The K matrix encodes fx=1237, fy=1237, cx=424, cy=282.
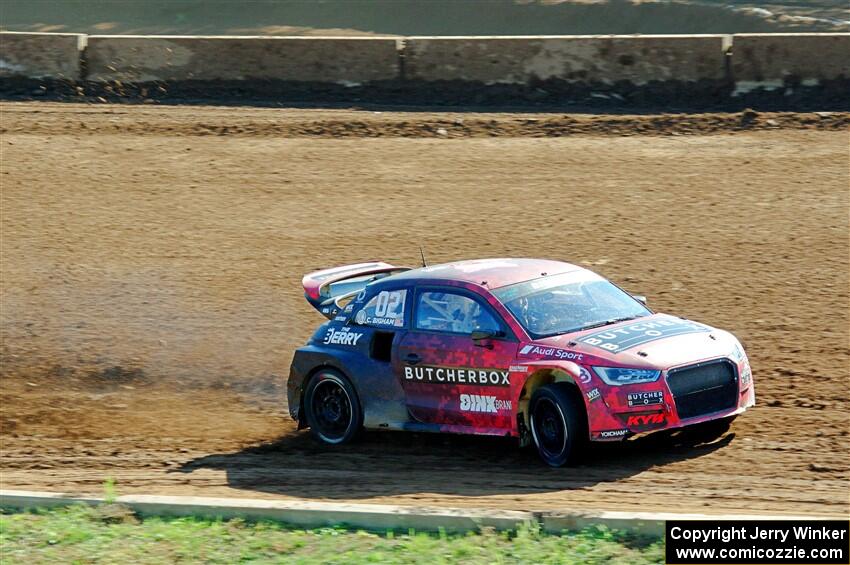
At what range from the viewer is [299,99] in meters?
21.1

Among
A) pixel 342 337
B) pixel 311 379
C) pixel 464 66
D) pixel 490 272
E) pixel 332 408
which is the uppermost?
pixel 464 66

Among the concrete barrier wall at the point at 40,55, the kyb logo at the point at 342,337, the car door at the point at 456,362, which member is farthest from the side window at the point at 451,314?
the concrete barrier wall at the point at 40,55

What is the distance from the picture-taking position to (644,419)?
30.1 ft

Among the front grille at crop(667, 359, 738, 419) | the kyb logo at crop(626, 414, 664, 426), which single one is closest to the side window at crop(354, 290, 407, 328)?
the kyb logo at crop(626, 414, 664, 426)

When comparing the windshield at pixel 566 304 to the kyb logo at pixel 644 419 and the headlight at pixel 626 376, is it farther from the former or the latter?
the kyb logo at pixel 644 419

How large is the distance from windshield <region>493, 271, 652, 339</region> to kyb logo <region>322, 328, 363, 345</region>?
1479mm

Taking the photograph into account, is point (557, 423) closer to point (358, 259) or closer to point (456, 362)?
point (456, 362)

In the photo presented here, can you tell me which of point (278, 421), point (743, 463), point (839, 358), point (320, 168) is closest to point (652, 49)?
point (320, 168)

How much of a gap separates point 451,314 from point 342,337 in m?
1.24

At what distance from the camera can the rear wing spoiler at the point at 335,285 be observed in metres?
11.7

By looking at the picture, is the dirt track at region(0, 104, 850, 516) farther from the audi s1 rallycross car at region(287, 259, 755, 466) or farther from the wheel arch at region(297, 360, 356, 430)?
the audi s1 rallycross car at region(287, 259, 755, 466)

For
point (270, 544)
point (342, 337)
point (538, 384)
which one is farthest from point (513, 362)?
point (270, 544)

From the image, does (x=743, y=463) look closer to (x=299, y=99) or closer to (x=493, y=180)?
(x=493, y=180)

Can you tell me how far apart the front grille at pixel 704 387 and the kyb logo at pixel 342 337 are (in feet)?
9.91
